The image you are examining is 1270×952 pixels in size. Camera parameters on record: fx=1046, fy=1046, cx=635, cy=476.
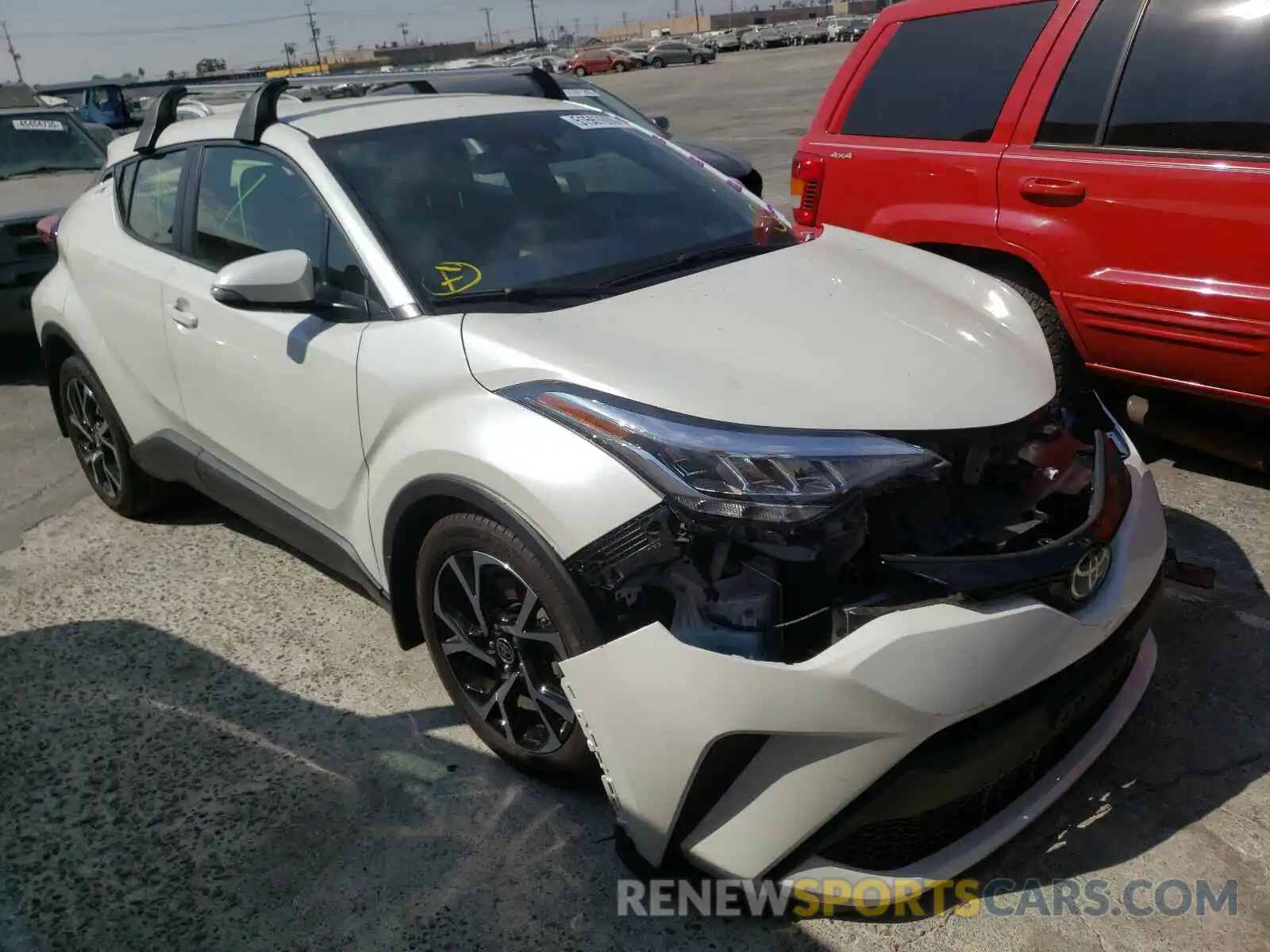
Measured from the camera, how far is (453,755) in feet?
9.56

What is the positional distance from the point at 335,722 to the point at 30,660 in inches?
50.1

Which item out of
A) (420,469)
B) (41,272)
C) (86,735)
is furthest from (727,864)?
(41,272)

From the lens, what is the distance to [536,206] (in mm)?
3160

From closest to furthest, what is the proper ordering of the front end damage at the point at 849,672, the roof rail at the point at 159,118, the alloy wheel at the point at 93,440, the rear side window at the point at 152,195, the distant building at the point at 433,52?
the front end damage at the point at 849,672
the rear side window at the point at 152,195
the roof rail at the point at 159,118
the alloy wheel at the point at 93,440
the distant building at the point at 433,52

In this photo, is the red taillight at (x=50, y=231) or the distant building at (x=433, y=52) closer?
the red taillight at (x=50, y=231)

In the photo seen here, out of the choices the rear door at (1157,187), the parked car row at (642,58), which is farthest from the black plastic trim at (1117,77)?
the parked car row at (642,58)

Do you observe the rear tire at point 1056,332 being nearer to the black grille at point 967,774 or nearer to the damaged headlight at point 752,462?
the black grille at point 967,774

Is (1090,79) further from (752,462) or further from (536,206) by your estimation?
(752,462)

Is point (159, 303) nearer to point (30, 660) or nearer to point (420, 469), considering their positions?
point (30, 660)

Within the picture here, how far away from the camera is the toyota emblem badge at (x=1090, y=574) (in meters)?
2.21

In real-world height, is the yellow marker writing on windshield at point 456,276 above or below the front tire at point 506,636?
above

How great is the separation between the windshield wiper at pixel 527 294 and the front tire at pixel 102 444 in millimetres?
2127

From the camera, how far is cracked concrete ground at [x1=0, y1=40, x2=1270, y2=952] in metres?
2.36

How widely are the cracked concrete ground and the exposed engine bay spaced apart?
27.0 inches
